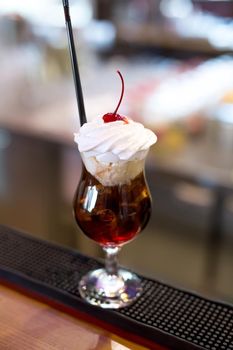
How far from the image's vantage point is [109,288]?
2.92 ft

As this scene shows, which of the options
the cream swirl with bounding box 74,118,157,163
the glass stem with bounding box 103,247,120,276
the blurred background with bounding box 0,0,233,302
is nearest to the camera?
the cream swirl with bounding box 74,118,157,163

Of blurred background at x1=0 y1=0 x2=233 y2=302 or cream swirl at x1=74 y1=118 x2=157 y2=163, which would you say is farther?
blurred background at x1=0 y1=0 x2=233 y2=302

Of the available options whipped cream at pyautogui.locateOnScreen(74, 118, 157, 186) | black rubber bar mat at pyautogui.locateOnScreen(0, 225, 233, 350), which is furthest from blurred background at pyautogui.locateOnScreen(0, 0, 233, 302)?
whipped cream at pyautogui.locateOnScreen(74, 118, 157, 186)

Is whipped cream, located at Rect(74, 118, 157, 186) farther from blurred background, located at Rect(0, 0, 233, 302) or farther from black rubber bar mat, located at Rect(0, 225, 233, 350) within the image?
blurred background, located at Rect(0, 0, 233, 302)

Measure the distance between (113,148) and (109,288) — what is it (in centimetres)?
28

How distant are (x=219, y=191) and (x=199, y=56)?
8.58ft

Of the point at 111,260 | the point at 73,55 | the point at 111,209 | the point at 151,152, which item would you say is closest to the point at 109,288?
the point at 111,260

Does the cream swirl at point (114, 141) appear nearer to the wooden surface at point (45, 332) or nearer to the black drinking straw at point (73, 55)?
the black drinking straw at point (73, 55)

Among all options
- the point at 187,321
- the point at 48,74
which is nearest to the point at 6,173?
the point at 48,74

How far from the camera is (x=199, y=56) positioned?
4312 mm

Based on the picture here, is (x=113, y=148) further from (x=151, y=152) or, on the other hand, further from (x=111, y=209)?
(x=151, y=152)

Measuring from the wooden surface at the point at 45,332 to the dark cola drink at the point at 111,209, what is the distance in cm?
15

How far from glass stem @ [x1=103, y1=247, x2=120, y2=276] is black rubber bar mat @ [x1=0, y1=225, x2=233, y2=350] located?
6 cm

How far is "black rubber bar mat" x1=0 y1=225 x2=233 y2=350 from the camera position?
0.79m
